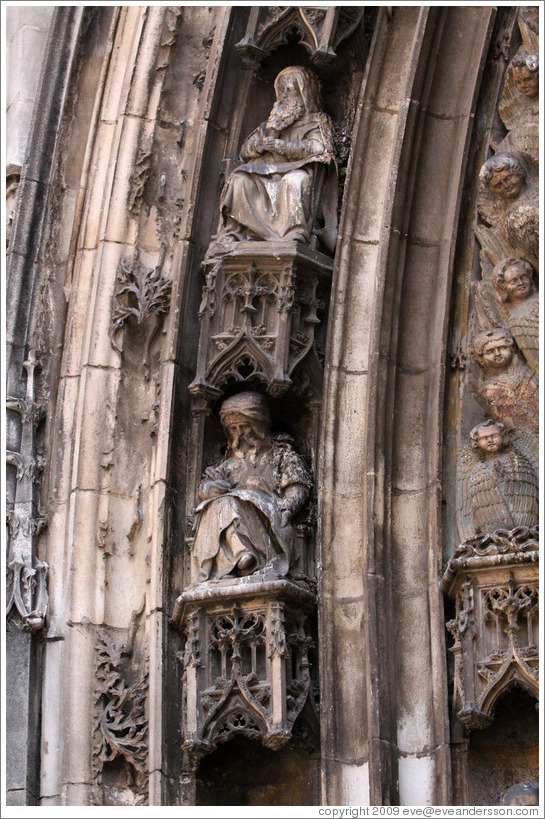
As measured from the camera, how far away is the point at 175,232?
1483cm

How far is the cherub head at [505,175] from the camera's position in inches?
535

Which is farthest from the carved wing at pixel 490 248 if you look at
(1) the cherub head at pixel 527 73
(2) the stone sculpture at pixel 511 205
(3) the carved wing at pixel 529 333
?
(1) the cherub head at pixel 527 73

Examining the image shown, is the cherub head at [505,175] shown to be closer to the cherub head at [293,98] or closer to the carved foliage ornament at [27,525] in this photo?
the cherub head at [293,98]

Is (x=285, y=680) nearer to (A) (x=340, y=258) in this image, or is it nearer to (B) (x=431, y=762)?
(B) (x=431, y=762)

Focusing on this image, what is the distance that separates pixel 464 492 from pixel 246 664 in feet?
4.50

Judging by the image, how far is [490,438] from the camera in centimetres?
1334

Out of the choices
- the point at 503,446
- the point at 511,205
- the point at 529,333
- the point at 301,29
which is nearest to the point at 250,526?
the point at 503,446

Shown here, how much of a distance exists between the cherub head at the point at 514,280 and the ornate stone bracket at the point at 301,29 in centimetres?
173

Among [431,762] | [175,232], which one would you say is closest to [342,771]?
[431,762]

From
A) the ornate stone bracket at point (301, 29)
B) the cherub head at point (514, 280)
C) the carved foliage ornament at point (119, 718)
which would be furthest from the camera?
the ornate stone bracket at point (301, 29)

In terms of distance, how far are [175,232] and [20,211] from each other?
34.7 inches

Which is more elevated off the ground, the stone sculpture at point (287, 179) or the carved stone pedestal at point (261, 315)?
the stone sculpture at point (287, 179)

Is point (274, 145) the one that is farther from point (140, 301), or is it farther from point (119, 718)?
point (119, 718)

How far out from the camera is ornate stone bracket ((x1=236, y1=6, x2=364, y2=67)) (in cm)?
1451
